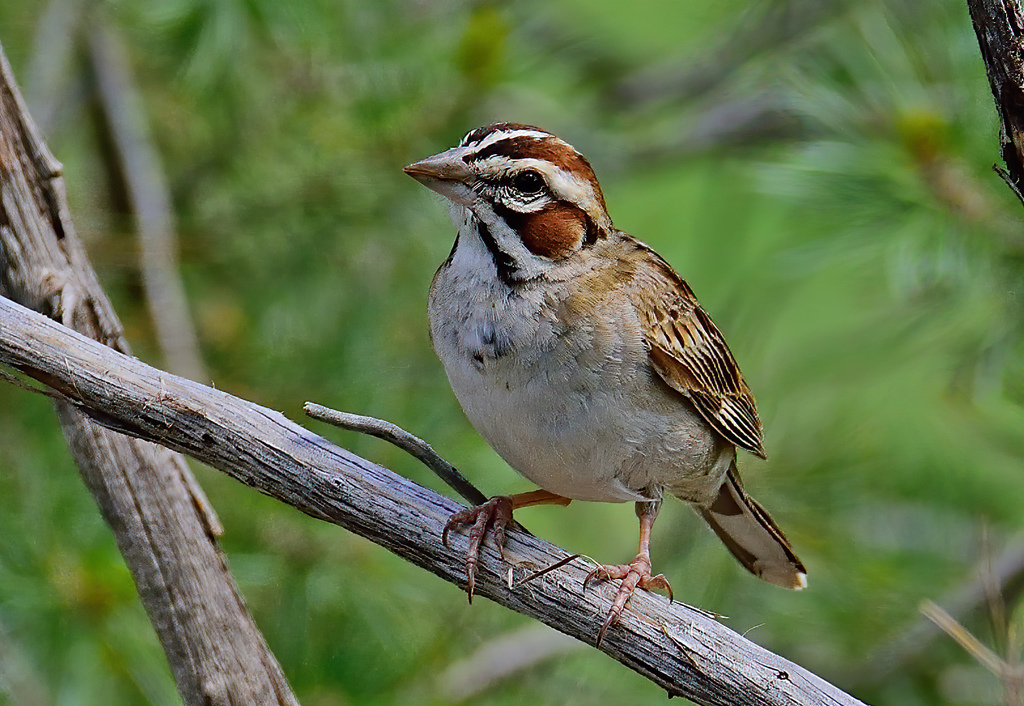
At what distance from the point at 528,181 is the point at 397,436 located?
591 millimetres

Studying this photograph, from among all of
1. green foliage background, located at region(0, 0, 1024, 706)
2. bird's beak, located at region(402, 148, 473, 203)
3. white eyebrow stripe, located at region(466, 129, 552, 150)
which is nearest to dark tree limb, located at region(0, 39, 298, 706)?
green foliage background, located at region(0, 0, 1024, 706)

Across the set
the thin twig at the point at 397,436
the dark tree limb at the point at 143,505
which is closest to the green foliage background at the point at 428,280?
the dark tree limb at the point at 143,505

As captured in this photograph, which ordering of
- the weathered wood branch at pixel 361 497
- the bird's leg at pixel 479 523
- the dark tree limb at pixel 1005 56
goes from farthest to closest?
the bird's leg at pixel 479 523
the weathered wood branch at pixel 361 497
the dark tree limb at pixel 1005 56

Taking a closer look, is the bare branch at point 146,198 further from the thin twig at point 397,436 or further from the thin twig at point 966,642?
the thin twig at point 966,642

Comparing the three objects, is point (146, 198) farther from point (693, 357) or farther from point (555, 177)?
point (693, 357)

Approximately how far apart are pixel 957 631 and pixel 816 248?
1.44m

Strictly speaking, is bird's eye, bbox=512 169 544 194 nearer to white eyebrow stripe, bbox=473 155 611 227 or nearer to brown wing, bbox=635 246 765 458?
white eyebrow stripe, bbox=473 155 611 227

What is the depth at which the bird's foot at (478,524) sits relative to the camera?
7.13 feet

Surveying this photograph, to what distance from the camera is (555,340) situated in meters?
2.33

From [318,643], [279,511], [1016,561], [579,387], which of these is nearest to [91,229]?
[279,511]

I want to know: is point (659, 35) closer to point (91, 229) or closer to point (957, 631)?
point (91, 229)

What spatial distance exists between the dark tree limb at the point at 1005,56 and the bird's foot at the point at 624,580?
101 centimetres

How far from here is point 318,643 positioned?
124 inches

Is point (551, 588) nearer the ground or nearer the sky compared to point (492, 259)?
nearer the ground
